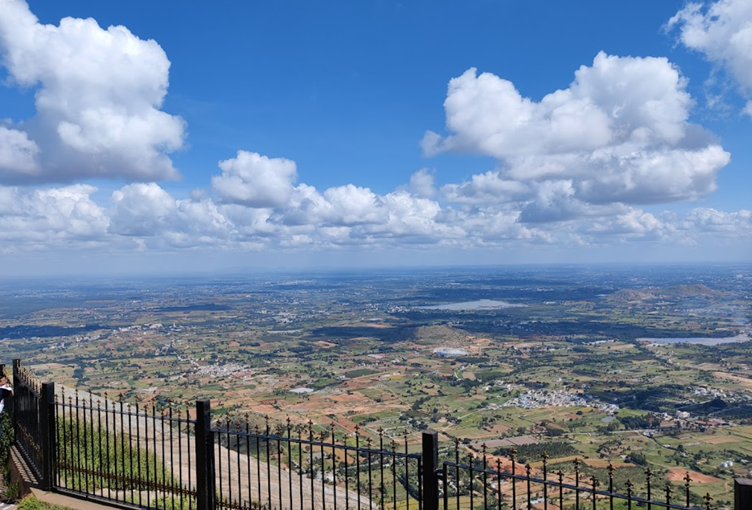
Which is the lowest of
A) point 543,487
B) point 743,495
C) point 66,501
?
point 543,487

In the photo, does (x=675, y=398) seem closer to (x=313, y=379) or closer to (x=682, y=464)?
(x=682, y=464)

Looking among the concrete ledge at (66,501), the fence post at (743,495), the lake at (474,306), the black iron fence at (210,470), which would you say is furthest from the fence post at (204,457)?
the lake at (474,306)

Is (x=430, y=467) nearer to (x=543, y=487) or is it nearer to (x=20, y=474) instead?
(x=543, y=487)

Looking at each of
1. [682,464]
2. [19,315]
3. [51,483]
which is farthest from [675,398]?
[19,315]

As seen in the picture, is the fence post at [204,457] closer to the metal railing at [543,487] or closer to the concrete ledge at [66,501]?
the concrete ledge at [66,501]

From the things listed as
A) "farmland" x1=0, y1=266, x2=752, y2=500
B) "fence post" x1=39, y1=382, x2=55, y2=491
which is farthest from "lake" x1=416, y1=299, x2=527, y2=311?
"fence post" x1=39, y1=382, x2=55, y2=491

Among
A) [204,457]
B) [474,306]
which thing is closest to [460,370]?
[204,457]

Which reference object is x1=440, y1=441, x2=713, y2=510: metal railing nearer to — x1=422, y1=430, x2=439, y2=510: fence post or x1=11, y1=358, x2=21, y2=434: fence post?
x1=422, y1=430, x2=439, y2=510: fence post

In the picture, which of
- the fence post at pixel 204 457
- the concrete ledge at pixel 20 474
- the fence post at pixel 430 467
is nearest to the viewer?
the fence post at pixel 430 467
